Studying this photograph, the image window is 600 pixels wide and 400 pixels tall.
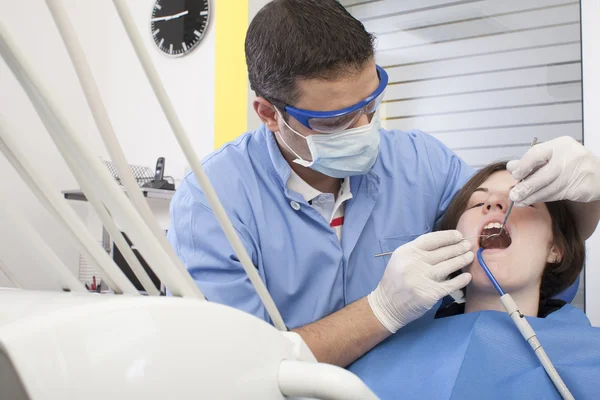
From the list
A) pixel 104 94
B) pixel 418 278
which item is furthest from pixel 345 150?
pixel 104 94

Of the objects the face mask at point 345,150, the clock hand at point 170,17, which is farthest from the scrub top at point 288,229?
the clock hand at point 170,17

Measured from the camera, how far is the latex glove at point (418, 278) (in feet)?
4.35

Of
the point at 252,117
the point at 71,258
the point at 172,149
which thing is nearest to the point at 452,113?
the point at 252,117

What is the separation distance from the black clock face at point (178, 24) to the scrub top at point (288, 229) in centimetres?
236

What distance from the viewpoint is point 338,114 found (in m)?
1.38

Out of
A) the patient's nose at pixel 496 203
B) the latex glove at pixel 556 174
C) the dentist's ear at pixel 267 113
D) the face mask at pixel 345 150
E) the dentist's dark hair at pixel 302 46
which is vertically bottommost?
the patient's nose at pixel 496 203

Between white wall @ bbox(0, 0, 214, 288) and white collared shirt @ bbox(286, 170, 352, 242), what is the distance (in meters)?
2.18

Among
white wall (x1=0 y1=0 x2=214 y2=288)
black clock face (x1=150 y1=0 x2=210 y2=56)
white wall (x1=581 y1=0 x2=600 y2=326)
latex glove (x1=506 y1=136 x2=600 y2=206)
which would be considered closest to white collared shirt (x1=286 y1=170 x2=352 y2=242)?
latex glove (x1=506 y1=136 x2=600 y2=206)

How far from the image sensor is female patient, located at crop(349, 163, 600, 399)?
1176 mm

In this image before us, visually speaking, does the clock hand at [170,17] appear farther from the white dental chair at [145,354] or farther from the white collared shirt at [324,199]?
the white dental chair at [145,354]

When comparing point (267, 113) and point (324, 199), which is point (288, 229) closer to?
point (324, 199)

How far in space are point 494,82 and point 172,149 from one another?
88.3 inches

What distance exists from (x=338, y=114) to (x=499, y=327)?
61 cm

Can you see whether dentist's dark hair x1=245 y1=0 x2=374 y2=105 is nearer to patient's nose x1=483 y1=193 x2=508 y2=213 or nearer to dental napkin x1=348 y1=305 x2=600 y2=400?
patient's nose x1=483 y1=193 x2=508 y2=213
